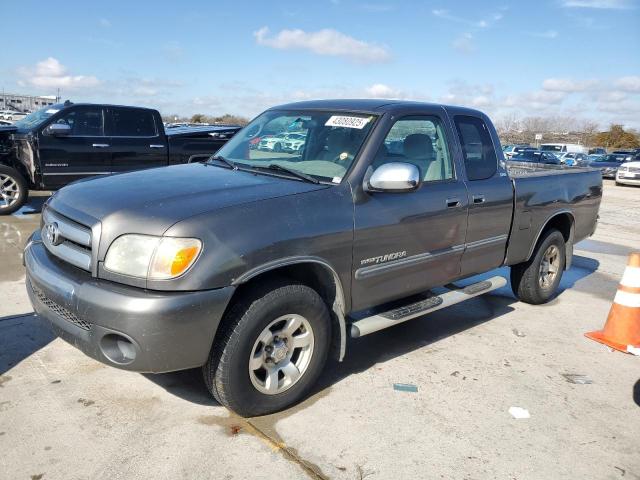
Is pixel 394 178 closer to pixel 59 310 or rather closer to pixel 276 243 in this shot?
pixel 276 243

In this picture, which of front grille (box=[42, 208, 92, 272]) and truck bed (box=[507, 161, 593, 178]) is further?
truck bed (box=[507, 161, 593, 178])

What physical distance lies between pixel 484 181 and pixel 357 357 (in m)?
1.80

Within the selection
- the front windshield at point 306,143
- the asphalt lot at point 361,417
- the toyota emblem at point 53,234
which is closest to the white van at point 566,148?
the asphalt lot at point 361,417

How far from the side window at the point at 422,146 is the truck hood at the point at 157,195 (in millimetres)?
799

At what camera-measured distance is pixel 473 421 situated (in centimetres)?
341

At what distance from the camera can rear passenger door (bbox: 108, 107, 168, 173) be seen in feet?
32.0

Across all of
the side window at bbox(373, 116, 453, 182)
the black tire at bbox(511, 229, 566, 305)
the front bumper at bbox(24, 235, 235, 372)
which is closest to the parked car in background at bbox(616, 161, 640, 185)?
the black tire at bbox(511, 229, 566, 305)

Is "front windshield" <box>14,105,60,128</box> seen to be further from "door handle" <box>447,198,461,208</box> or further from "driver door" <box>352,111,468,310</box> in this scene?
"door handle" <box>447,198,461,208</box>

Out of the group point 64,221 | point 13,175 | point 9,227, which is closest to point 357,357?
point 64,221

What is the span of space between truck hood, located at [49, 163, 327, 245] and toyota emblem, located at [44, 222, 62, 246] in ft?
0.34

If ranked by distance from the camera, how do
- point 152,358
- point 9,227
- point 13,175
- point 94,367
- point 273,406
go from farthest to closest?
point 13,175 → point 9,227 → point 94,367 → point 273,406 → point 152,358

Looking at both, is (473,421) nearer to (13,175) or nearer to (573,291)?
(573,291)

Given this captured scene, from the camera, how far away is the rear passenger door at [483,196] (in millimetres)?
4472

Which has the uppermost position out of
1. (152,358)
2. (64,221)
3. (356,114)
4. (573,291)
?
(356,114)
